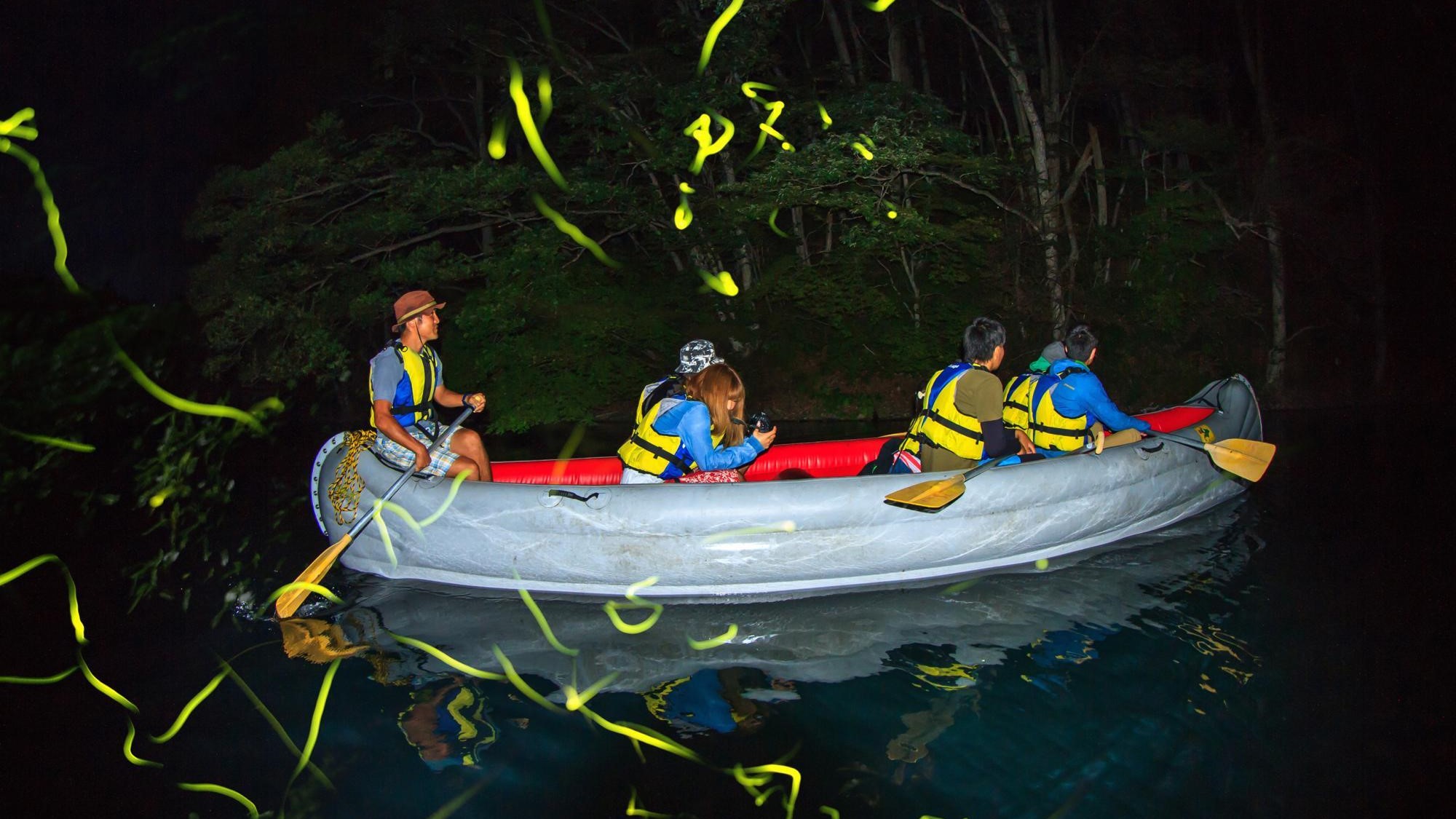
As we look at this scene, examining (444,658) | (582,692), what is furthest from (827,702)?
(444,658)

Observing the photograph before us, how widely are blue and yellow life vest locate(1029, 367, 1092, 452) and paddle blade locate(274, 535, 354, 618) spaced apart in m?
4.02

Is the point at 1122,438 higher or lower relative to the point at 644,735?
higher

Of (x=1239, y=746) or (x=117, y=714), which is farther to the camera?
(x=117, y=714)

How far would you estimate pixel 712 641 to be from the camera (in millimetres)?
4617

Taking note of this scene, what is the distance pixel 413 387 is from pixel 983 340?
2.99 meters

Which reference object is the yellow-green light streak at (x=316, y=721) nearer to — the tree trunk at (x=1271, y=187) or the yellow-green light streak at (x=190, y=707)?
the yellow-green light streak at (x=190, y=707)

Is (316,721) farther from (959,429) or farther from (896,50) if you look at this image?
(896,50)

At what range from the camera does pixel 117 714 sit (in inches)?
158

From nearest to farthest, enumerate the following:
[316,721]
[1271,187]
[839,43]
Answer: [316,721], [1271,187], [839,43]

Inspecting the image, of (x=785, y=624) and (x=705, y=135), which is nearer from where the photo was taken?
(x=785, y=624)

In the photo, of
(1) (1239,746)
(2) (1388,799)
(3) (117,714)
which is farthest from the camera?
(3) (117,714)

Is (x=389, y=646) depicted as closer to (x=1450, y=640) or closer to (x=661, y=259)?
(x=1450, y=640)

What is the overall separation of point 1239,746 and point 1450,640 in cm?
181

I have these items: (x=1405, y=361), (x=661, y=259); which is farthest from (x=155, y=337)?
(x=1405, y=361)
